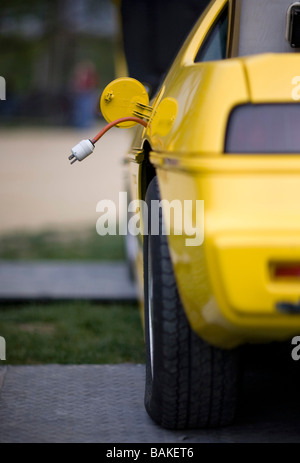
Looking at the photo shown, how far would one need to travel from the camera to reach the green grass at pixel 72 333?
4133mm

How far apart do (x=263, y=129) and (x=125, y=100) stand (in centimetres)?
86

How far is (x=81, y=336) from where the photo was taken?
15.0 feet

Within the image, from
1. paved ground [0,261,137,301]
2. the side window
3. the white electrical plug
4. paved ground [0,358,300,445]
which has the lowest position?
paved ground [0,261,137,301]

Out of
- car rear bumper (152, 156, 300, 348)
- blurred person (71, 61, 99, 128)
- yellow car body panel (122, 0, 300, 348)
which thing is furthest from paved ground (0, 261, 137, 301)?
blurred person (71, 61, 99, 128)

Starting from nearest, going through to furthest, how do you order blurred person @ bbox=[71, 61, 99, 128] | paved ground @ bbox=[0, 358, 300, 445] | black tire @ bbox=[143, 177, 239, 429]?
1. black tire @ bbox=[143, 177, 239, 429]
2. paved ground @ bbox=[0, 358, 300, 445]
3. blurred person @ bbox=[71, 61, 99, 128]

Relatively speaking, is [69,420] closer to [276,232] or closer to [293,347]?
[293,347]

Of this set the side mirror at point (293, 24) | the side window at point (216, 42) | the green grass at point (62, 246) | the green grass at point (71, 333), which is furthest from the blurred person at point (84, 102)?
the side mirror at point (293, 24)

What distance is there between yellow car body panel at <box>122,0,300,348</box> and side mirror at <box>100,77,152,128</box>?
52cm

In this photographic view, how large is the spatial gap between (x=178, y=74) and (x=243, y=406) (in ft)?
4.48

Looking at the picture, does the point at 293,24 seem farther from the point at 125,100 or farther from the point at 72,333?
the point at 72,333

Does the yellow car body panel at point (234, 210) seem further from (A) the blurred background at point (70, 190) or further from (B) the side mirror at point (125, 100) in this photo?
(A) the blurred background at point (70, 190)

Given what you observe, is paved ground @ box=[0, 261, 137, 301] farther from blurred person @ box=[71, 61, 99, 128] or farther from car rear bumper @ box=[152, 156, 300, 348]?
blurred person @ box=[71, 61, 99, 128]

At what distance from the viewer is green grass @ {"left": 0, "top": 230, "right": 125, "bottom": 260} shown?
23.9 ft

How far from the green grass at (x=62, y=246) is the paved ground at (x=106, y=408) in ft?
11.5
